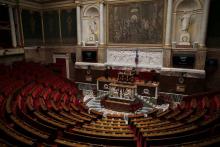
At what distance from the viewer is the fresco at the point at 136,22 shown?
10664mm

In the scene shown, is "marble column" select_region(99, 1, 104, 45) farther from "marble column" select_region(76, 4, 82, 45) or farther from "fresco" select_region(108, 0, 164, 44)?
"marble column" select_region(76, 4, 82, 45)

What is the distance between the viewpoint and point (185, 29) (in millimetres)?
10031

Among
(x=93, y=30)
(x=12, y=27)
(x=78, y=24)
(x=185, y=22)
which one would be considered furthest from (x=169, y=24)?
(x=12, y=27)

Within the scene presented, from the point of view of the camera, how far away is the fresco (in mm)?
10664

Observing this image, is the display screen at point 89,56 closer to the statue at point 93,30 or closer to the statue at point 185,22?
the statue at point 93,30

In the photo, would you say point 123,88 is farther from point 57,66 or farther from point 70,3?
point 70,3

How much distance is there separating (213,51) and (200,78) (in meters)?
1.71

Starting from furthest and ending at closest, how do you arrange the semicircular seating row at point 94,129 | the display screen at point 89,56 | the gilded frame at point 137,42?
the display screen at point 89,56 < the gilded frame at point 137,42 < the semicircular seating row at point 94,129

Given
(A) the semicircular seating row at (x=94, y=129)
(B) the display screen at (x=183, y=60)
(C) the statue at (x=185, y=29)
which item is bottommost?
(A) the semicircular seating row at (x=94, y=129)

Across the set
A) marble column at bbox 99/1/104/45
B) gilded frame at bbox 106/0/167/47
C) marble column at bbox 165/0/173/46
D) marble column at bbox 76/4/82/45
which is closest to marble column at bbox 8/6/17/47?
marble column at bbox 76/4/82/45

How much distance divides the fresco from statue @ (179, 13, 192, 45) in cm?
119

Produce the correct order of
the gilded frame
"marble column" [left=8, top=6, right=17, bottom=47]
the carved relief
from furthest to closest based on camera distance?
"marble column" [left=8, top=6, right=17, bottom=47] < the gilded frame < the carved relief

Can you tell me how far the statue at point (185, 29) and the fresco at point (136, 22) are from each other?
3.92ft

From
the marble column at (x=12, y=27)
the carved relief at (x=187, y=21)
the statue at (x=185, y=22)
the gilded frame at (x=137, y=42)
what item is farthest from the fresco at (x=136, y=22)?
the marble column at (x=12, y=27)
